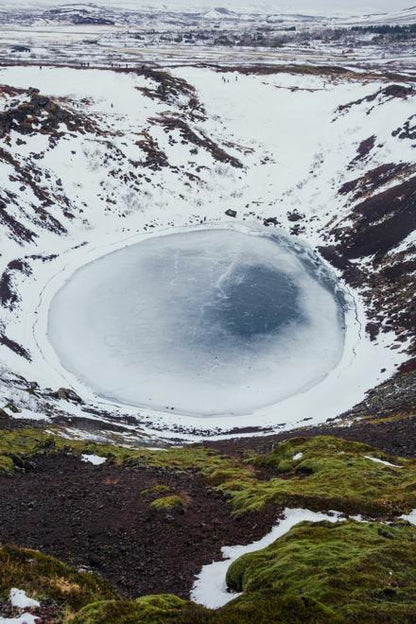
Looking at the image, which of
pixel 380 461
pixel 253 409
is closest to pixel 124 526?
pixel 380 461

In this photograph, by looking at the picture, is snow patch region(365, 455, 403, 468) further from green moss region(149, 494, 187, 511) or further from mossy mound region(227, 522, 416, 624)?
green moss region(149, 494, 187, 511)

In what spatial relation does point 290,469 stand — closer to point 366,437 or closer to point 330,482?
point 330,482

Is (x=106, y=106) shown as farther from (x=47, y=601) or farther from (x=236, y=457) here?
(x=47, y=601)

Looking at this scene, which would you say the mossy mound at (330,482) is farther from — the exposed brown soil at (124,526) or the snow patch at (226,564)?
the exposed brown soil at (124,526)

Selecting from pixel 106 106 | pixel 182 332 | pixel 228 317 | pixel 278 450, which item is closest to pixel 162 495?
pixel 278 450

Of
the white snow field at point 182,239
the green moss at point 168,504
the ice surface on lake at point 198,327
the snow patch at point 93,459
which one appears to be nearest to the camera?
the green moss at point 168,504

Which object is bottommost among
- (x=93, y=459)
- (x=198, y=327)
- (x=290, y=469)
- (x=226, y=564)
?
(x=226, y=564)

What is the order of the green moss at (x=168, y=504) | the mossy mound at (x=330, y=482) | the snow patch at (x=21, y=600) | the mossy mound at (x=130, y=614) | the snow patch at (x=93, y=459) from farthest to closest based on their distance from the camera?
the snow patch at (x=93, y=459)
the green moss at (x=168, y=504)
the mossy mound at (x=330, y=482)
the snow patch at (x=21, y=600)
the mossy mound at (x=130, y=614)

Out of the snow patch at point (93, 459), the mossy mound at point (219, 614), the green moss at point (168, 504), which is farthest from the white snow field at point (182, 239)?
the mossy mound at point (219, 614)
